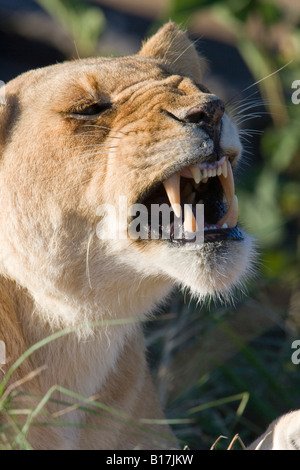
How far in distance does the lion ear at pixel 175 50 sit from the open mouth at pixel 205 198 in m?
0.75

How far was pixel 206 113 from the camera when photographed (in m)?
2.36

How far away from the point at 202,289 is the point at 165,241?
0.20 metres

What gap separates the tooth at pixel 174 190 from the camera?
2395 mm

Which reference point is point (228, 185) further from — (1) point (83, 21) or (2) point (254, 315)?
(1) point (83, 21)

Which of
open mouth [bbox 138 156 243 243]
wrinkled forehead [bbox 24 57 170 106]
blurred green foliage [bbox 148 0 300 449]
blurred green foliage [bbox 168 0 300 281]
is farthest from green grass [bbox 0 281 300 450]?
wrinkled forehead [bbox 24 57 170 106]

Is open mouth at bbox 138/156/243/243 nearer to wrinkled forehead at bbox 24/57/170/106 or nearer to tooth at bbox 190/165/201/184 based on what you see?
tooth at bbox 190/165/201/184

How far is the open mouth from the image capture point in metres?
2.41

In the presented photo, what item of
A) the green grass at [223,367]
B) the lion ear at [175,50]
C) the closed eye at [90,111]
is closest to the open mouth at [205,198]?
the closed eye at [90,111]

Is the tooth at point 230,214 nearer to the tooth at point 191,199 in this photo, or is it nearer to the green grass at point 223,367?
the tooth at point 191,199

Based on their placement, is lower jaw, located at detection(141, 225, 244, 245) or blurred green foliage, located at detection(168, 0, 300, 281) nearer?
lower jaw, located at detection(141, 225, 244, 245)

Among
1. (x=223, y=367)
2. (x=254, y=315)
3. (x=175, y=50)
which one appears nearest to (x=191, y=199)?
(x=175, y=50)

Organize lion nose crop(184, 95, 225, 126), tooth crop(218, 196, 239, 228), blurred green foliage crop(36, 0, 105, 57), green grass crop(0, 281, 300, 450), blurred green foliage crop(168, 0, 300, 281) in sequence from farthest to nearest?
blurred green foliage crop(36, 0, 105, 57) < blurred green foliage crop(168, 0, 300, 281) < green grass crop(0, 281, 300, 450) < tooth crop(218, 196, 239, 228) < lion nose crop(184, 95, 225, 126)

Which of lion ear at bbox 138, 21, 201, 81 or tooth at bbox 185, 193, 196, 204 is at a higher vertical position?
lion ear at bbox 138, 21, 201, 81

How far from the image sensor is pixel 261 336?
14.9ft
